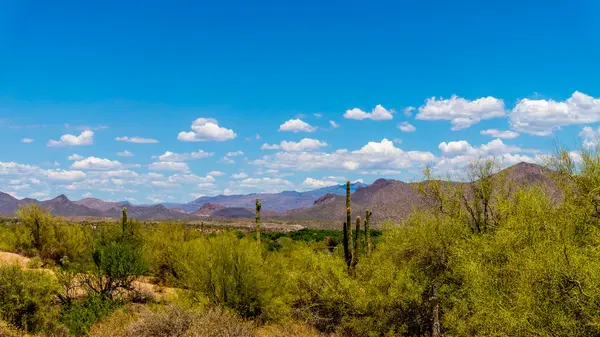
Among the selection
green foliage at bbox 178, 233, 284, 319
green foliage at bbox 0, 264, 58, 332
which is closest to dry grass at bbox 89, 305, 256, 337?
green foliage at bbox 0, 264, 58, 332

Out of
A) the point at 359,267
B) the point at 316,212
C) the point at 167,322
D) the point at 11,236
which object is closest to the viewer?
the point at 167,322

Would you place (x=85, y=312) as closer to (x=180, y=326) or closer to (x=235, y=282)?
(x=235, y=282)

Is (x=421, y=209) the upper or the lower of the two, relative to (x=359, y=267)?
upper

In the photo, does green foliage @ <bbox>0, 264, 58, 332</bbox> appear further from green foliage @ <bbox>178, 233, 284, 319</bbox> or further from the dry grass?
green foliage @ <bbox>178, 233, 284, 319</bbox>

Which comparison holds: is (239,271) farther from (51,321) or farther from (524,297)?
(524,297)

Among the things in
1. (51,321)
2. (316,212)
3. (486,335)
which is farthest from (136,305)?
(316,212)

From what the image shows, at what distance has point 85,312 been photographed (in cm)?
1705

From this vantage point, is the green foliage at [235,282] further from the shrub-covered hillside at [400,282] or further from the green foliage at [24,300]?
the green foliage at [24,300]

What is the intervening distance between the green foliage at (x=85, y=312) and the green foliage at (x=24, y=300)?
0.65 meters

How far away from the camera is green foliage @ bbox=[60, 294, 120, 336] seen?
52.9 ft

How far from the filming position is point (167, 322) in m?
13.6

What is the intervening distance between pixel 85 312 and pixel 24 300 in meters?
2.11

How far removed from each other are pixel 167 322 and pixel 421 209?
11089mm

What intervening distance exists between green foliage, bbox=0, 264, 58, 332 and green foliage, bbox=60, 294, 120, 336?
65cm
